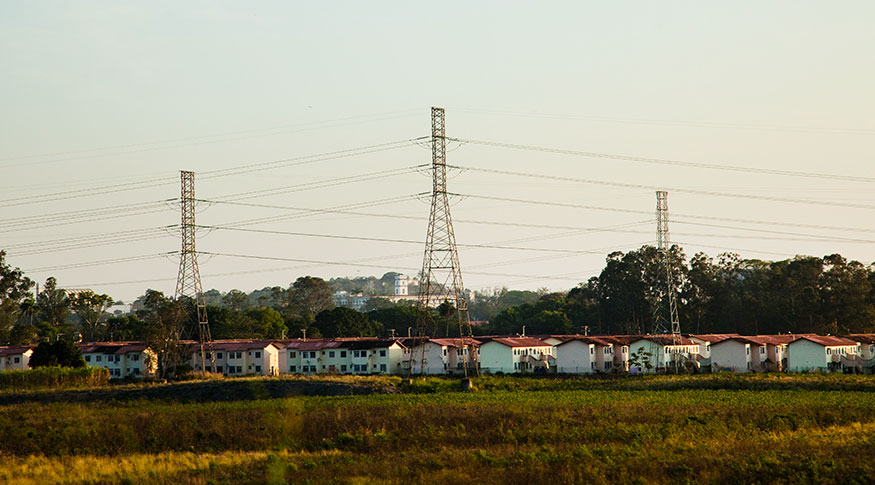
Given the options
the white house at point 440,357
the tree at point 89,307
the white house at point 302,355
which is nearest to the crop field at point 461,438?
the white house at point 440,357

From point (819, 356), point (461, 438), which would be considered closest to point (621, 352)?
point (819, 356)

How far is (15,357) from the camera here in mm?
103625

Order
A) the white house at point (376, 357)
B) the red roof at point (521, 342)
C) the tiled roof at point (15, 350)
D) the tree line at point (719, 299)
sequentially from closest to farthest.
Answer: the red roof at point (521, 342) → the white house at point (376, 357) → the tiled roof at point (15, 350) → the tree line at point (719, 299)

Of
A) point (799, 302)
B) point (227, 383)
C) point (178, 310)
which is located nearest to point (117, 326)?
point (178, 310)

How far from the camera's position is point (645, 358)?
9788 cm

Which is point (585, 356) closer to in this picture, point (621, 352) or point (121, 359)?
point (621, 352)

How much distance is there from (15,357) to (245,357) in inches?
971

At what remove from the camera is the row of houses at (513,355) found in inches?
3770

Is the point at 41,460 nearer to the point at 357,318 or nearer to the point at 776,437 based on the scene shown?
the point at 776,437

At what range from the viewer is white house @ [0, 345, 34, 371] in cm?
10300

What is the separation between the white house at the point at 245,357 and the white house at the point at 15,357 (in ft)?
57.2

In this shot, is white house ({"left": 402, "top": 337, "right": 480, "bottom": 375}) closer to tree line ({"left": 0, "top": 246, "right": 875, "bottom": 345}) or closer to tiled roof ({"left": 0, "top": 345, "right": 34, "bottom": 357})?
Result: tree line ({"left": 0, "top": 246, "right": 875, "bottom": 345})

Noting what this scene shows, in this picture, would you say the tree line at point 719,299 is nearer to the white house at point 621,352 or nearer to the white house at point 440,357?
the white house at point 621,352

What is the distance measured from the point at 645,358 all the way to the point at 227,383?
45.1 metres
